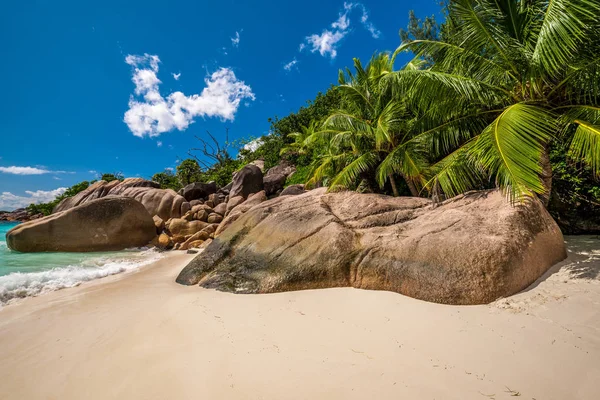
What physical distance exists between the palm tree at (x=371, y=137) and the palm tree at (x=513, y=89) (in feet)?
3.15

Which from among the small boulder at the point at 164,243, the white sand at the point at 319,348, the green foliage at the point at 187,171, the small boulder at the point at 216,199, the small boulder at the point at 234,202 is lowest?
the white sand at the point at 319,348

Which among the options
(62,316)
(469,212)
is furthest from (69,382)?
(469,212)

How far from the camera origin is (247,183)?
54.5 ft

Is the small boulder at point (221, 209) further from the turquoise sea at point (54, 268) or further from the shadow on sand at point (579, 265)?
the shadow on sand at point (579, 265)

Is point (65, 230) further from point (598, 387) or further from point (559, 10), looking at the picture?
point (559, 10)

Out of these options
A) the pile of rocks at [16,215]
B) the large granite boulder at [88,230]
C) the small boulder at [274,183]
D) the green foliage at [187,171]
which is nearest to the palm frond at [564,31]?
the large granite boulder at [88,230]

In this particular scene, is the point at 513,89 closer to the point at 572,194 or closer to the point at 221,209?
the point at 572,194

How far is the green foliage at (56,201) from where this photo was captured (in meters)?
28.1

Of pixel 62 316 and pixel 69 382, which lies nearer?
pixel 69 382

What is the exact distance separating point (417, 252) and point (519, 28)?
5499 millimetres

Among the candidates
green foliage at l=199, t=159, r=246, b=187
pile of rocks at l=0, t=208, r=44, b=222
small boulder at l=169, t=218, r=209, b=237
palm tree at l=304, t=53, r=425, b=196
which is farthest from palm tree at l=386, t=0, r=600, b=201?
pile of rocks at l=0, t=208, r=44, b=222

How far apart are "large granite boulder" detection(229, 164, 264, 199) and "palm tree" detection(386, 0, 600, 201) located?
11.4 meters

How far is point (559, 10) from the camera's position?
176 inches

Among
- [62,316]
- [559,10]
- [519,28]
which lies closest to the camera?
[62,316]
